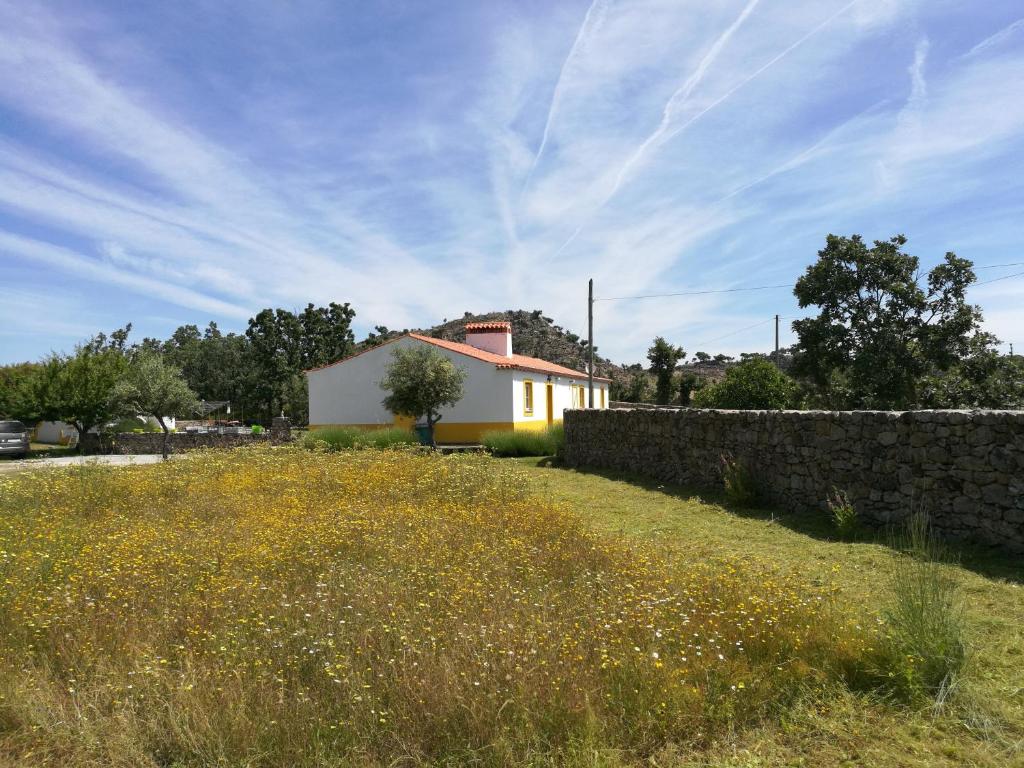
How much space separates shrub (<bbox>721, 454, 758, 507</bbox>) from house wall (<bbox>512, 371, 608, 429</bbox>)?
10796 millimetres

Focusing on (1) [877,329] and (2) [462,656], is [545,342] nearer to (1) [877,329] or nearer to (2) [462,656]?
(1) [877,329]

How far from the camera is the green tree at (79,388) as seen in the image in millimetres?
24281

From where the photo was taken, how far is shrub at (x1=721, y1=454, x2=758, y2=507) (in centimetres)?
961

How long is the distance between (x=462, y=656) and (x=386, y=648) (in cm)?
47

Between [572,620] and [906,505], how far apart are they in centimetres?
551

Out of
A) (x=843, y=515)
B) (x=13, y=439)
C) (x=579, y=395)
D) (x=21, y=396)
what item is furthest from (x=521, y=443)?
(x=21, y=396)

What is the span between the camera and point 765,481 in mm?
9883

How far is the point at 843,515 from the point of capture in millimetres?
7746

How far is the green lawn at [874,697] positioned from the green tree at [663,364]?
31287 millimetres

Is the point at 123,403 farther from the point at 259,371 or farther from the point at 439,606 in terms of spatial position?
the point at 259,371

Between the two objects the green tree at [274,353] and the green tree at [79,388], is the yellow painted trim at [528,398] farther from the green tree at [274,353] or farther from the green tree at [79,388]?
the green tree at [274,353]

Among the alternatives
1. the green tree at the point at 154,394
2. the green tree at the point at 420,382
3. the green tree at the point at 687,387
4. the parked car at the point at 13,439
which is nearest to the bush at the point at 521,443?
the green tree at the point at 420,382

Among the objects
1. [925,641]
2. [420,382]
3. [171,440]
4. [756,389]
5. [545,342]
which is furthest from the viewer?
[545,342]

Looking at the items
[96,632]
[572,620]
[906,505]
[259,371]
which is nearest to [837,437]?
[906,505]
